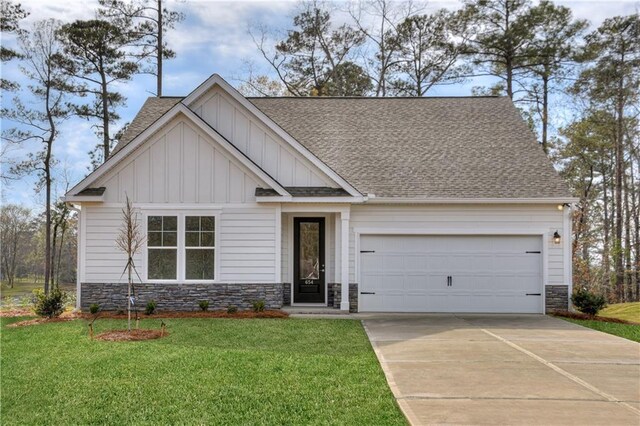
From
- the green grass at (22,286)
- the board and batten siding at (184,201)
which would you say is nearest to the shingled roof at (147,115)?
the board and batten siding at (184,201)

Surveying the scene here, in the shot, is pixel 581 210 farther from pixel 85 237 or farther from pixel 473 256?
pixel 85 237

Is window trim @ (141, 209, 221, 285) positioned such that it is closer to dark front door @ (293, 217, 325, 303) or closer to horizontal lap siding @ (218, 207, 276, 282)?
horizontal lap siding @ (218, 207, 276, 282)

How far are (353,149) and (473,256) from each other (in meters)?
4.66

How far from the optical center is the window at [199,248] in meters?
11.6

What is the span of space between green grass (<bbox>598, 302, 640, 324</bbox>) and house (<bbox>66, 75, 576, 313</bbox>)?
74.6 inches

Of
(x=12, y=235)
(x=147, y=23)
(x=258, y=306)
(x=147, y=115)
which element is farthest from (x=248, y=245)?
(x=12, y=235)

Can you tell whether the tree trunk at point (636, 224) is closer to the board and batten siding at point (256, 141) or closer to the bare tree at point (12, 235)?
the board and batten siding at point (256, 141)

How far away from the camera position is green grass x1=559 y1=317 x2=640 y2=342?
948 centimetres

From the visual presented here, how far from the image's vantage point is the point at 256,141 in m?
12.2

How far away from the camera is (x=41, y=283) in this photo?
25.1 m

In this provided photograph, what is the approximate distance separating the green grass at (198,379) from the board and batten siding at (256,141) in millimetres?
4415

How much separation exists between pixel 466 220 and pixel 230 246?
610cm

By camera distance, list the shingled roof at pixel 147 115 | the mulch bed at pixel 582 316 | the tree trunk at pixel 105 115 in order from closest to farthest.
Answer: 1. the mulch bed at pixel 582 316
2. the shingled roof at pixel 147 115
3. the tree trunk at pixel 105 115

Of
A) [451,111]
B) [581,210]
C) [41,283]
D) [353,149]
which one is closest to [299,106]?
[353,149]
